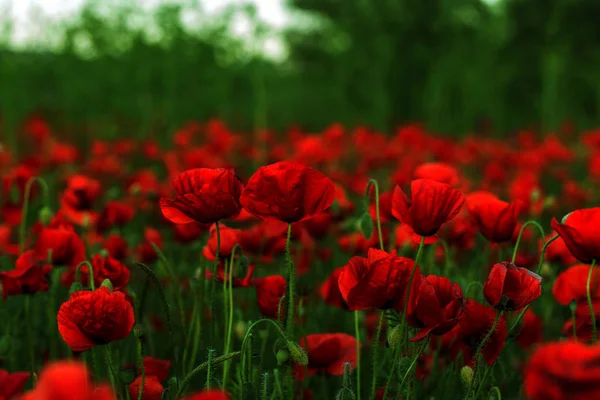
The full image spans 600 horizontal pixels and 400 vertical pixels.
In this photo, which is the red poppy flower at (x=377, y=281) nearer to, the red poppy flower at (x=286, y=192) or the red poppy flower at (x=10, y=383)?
the red poppy flower at (x=286, y=192)

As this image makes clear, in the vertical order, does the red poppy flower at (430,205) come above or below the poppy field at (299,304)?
above

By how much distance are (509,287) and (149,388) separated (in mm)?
670

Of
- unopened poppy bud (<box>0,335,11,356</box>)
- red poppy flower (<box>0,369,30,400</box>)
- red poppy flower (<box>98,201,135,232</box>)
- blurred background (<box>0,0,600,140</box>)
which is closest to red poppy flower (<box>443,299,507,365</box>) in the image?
red poppy flower (<box>0,369,30,400</box>)

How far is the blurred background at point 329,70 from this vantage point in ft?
23.2

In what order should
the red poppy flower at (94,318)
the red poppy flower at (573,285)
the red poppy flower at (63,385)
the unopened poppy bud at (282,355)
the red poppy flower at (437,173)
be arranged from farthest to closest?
the red poppy flower at (437,173) < the red poppy flower at (573,285) < the unopened poppy bud at (282,355) < the red poppy flower at (94,318) < the red poppy flower at (63,385)

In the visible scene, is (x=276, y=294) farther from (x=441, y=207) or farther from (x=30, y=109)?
(x=30, y=109)

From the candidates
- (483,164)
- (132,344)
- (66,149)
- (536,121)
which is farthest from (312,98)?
(132,344)

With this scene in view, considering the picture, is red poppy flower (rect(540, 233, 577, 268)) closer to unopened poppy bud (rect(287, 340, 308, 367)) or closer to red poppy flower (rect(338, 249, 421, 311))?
red poppy flower (rect(338, 249, 421, 311))

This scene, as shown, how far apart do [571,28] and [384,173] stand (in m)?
6.34

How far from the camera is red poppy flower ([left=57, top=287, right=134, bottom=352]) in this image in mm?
1129

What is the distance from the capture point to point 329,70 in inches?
434

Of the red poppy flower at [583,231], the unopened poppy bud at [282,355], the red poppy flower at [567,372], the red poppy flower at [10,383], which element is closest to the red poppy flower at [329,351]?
the unopened poppy bud at [282,355]

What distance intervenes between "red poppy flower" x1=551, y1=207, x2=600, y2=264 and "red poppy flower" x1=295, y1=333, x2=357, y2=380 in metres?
0.53

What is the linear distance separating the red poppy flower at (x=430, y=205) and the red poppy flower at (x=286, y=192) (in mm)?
145
